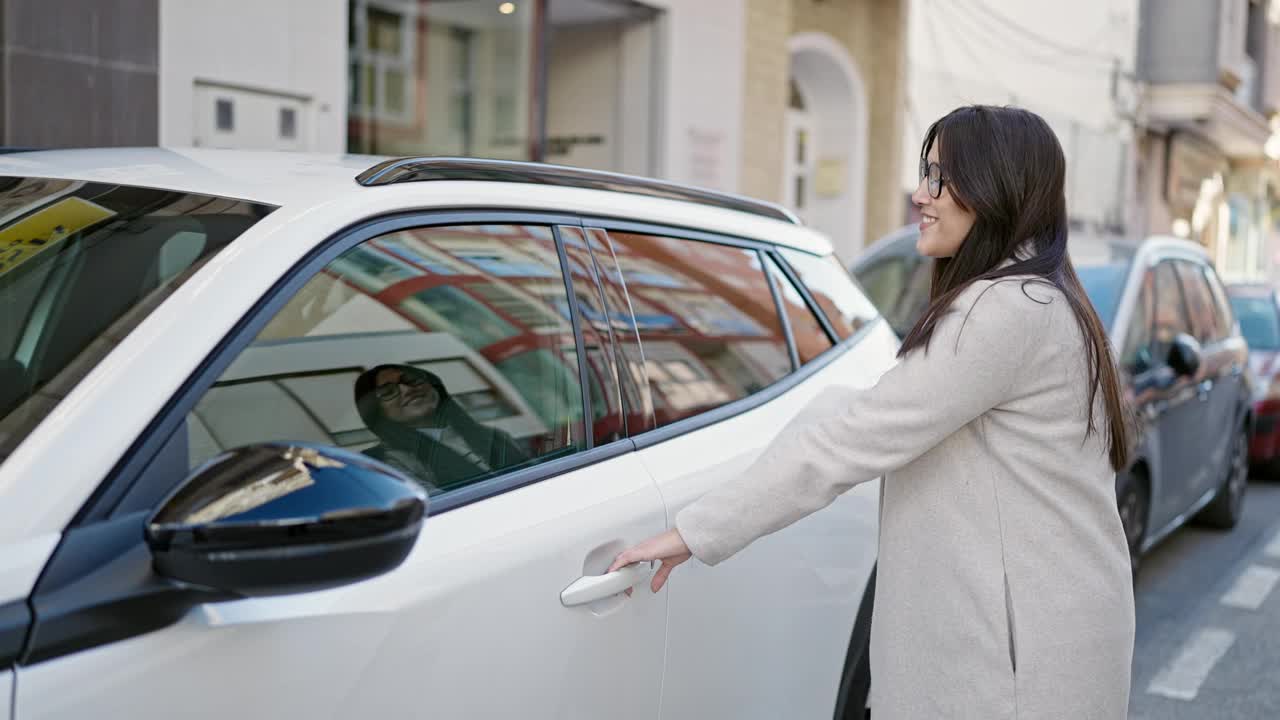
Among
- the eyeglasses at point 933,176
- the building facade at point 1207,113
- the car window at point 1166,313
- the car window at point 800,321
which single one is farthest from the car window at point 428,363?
the building facade at point 1207,113

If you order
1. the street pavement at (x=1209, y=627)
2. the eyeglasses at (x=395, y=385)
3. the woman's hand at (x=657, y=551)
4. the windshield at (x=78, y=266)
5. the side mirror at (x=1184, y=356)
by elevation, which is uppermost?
the windshield at (x=78, y=266)

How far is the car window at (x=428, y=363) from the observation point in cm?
205

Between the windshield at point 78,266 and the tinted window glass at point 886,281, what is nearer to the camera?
the windshield at point 78,266

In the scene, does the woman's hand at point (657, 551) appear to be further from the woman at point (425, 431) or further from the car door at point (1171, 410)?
the car door at point (1171, 410)

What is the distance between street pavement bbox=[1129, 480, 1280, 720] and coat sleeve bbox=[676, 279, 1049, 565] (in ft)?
10.2

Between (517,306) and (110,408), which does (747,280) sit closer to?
(517,306)

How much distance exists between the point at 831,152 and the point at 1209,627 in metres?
9.74

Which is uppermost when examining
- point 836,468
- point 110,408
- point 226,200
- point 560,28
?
point 560,28

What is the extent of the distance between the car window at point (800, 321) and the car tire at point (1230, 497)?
534 cm

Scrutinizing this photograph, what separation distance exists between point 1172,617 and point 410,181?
4902 mm

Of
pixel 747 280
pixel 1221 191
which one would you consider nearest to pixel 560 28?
pixel 747 280

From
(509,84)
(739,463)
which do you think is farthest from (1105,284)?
(509,84)

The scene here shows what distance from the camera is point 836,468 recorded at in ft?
6.78

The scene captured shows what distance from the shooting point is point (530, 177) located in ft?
7.91
